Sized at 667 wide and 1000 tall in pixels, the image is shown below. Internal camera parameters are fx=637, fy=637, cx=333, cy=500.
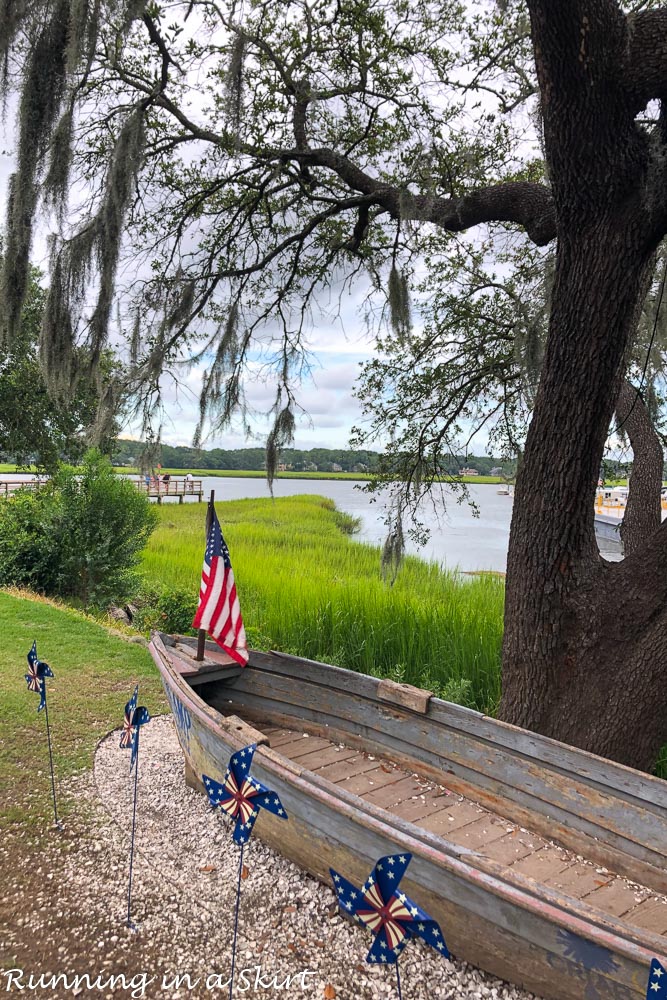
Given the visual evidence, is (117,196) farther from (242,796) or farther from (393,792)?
(393,792)

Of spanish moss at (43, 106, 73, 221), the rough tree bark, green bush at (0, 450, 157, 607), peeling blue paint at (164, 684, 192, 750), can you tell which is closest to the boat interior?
peeling blue paint at (164, 684, 192, 750)

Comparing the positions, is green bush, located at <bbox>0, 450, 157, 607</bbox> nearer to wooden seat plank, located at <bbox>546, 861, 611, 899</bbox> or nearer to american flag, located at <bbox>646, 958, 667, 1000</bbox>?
wooden seat plank, located at <bbox>546, 861, 611, 899</bbox>

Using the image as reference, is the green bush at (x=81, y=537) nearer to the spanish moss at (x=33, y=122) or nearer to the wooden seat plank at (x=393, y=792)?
the spanish moss at (x=33, y=122)

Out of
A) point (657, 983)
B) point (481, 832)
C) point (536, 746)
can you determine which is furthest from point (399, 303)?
point (657, 983)

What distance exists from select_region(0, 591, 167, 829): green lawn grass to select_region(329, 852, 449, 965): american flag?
2.28m

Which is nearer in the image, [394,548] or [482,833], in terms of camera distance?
[482,833]

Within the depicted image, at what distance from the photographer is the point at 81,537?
8.24m

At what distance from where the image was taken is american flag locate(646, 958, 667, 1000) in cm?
117

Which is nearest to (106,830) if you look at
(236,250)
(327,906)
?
(327,906)

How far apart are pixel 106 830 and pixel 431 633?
3.33 meters

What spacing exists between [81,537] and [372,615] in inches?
167

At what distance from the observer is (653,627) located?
2.88 m

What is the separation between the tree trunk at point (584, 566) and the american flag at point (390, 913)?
1.90 metres

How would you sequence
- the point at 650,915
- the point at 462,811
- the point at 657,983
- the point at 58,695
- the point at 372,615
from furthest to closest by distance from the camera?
1. the point at 372,615
2. the point at 58,695
3. the point at 462,811
4. the point at 650,915
5. the point at 657,983
